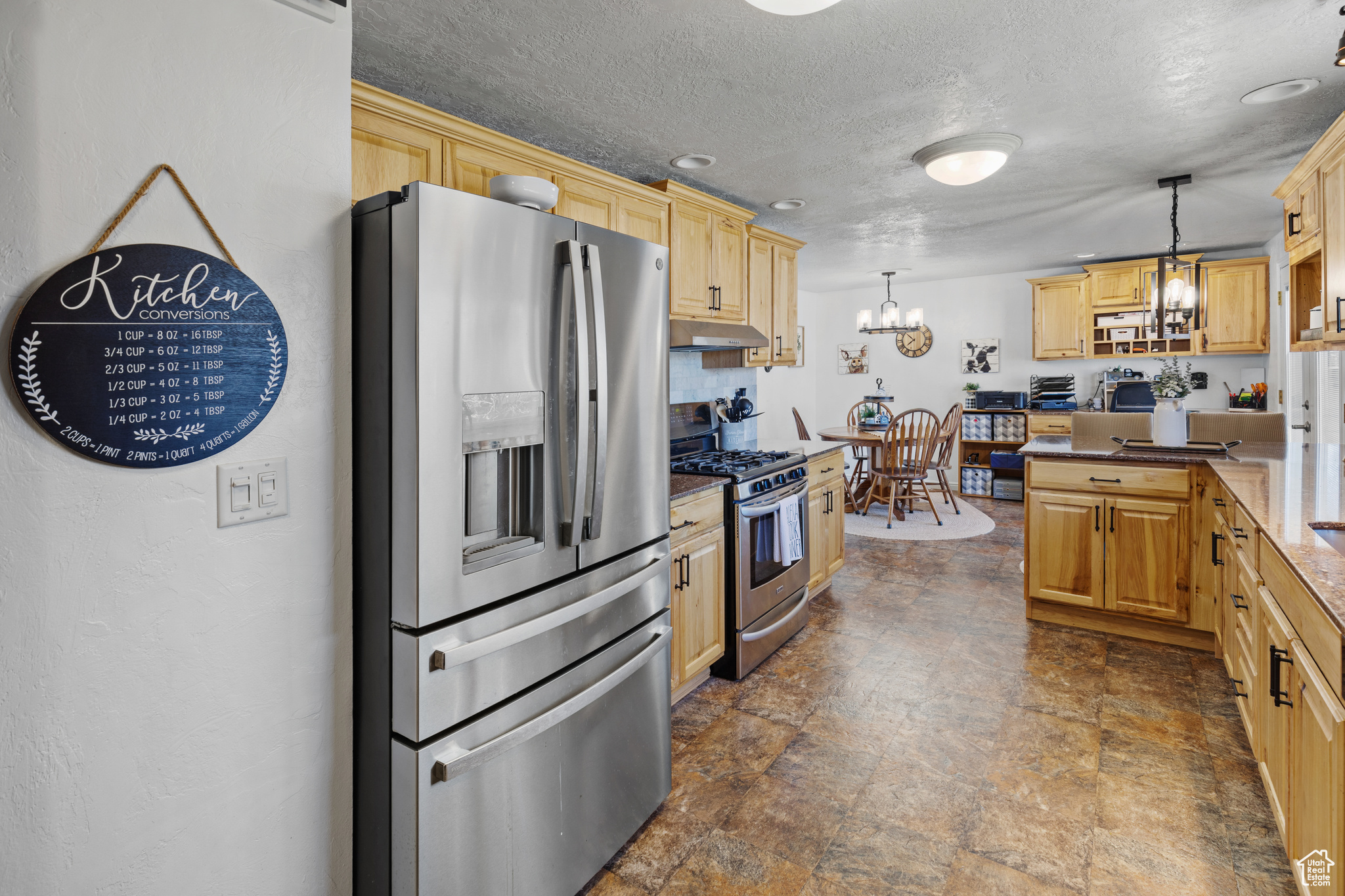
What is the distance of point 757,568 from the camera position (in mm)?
3107

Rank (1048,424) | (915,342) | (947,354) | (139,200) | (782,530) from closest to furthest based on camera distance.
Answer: (139,200) < (782,530) < (1048,424) < (947,354) < (915,342)

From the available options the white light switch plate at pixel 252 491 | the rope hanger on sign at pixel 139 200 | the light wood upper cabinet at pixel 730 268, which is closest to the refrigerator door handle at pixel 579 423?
the white light switch plate at pixel 252 491

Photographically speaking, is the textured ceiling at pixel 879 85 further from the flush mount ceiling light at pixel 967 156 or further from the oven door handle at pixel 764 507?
the oven door handle at pixel 764 507

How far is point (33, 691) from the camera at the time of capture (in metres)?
1.06

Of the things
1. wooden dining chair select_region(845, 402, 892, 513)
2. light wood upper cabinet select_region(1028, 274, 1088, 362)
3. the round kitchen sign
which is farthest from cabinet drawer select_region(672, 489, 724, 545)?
light wood upper cabinet select_region(1028, 274, 1088, 362)

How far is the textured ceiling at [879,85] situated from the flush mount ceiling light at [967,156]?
73 mm


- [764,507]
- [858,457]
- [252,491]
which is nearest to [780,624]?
[764,507]

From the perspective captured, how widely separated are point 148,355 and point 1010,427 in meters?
7.04

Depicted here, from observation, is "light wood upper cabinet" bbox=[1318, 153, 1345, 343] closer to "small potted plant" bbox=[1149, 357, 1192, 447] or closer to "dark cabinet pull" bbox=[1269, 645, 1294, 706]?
"small potted plant" bbox=[1149, 357, 1192, 447]

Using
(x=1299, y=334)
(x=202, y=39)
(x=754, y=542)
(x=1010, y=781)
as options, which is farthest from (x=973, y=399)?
(x=202, y=39)

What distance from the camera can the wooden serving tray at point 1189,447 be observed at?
10.7ft

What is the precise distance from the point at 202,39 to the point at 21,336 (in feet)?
2.03

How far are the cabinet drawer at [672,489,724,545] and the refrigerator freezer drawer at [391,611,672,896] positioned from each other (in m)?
0.52

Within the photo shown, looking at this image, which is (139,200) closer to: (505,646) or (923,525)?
(505,646)
